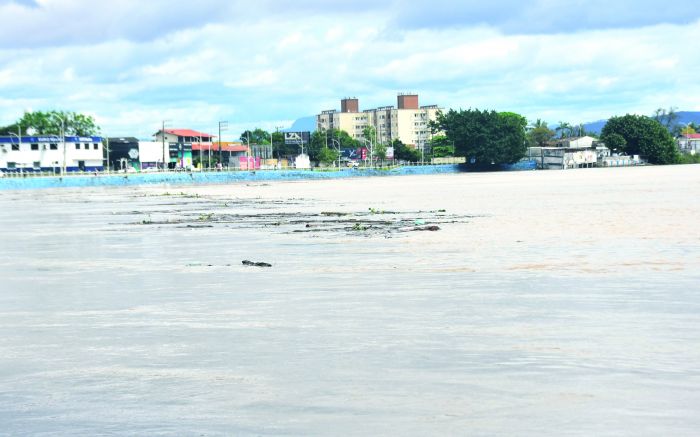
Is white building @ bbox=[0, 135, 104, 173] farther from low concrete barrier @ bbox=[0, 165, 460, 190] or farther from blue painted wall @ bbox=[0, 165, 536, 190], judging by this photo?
blue painted wall @ bbox=[0, 165, 536, 190]

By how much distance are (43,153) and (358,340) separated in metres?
156

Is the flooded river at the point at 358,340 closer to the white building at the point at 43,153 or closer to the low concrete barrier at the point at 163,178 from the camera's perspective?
the low concrete barrier at the point at 163,178

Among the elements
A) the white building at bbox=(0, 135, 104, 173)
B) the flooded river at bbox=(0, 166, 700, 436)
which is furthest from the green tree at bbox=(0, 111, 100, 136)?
the flooded river at bbox=(0, 166, 700, 436)

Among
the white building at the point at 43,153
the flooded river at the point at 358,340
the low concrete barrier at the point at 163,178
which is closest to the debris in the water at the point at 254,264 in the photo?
the flooded river at the point at 358,340

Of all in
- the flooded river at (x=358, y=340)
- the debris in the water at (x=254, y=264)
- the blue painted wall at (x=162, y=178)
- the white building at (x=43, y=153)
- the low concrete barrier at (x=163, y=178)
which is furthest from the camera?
the white building at (x=43, y=153)

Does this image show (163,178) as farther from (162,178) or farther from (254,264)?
(254,264)

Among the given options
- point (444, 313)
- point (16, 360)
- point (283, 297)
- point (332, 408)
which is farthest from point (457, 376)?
point (283, 297)

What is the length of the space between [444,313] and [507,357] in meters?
3.21

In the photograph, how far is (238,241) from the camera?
1130 inches

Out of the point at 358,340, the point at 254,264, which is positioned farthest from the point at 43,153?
the point at 358,340

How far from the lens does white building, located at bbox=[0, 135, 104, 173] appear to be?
156 meters

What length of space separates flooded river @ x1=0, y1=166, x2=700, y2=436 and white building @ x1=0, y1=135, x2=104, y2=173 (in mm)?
139314

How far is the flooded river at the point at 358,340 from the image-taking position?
8.27 metres

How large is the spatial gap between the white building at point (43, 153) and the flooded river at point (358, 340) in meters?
139
